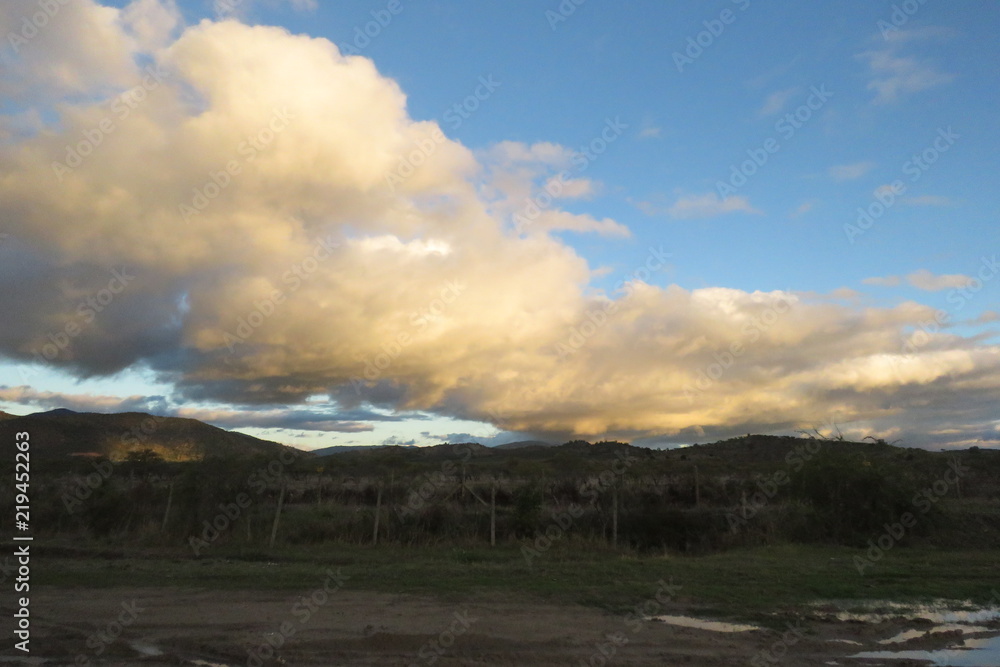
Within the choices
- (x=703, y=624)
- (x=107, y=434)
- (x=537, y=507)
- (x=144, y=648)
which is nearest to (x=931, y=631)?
(x=703, y=624)

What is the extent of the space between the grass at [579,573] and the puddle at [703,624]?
2.00 ft

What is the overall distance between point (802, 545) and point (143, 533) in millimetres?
19292

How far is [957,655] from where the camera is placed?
7.64 meters

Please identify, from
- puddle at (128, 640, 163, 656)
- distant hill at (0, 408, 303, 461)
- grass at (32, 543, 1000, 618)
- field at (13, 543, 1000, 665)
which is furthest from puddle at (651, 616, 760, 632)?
distant hill at (0, 408, 303, 461)

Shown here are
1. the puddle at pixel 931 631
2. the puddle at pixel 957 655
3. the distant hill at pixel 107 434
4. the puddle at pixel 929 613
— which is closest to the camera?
the puddle at pixel 957 655

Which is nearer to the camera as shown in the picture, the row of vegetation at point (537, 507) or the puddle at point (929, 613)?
the puddle at point (929, 613)

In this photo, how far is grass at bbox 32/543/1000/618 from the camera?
1104cm

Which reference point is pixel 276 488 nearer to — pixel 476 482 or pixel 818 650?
pixel 476 482

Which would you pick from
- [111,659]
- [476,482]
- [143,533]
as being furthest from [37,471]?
[111,659]

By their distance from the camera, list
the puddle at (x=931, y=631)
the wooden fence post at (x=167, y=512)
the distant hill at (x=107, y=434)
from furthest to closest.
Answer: the distant hill at (x=107, y=434), the wooden fence post at (x=167, y=512), the puddle at (x=931, y=631)

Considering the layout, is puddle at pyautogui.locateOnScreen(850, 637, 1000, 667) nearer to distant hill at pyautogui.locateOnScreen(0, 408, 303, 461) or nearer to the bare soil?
the bare soil

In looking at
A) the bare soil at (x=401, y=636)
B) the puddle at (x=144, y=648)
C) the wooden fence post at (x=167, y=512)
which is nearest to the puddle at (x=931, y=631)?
Result: the bare soil at (x=401, y=636)

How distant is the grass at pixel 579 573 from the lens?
1104 cm

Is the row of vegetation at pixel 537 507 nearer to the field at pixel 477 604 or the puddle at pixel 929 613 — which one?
the field at pixel 477 604
